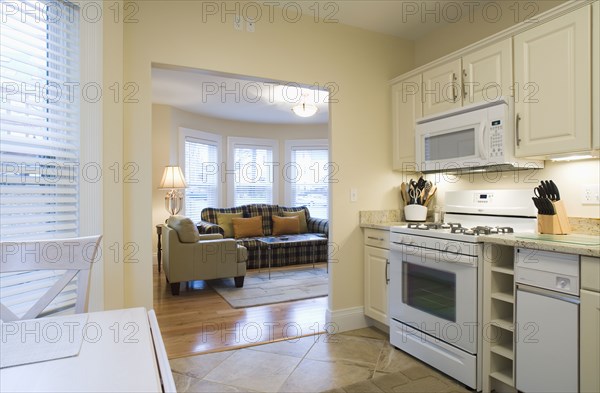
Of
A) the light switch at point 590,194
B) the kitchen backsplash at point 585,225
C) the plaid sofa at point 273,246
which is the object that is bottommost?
the plaid sofa at point 273,246

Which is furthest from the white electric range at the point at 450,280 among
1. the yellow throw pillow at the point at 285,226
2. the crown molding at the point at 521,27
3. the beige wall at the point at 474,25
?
the yellow throw pillow at the point at 285,226

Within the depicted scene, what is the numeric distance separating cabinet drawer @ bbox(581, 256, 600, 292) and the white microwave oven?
2.54 ft

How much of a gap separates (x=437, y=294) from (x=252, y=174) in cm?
514

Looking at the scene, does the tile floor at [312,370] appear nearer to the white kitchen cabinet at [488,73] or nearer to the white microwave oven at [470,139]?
the white microwave oven at [470,139]

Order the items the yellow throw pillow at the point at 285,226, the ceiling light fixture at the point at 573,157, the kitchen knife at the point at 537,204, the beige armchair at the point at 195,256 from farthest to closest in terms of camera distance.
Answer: the yellow throw pillow at the point at 285,226
the beige armchair at the point at 195,256
the kitchen knife at the point at 537,204
the ceiling light fixture at the point at 573,157

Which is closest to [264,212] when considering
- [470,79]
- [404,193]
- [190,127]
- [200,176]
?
[200,176]

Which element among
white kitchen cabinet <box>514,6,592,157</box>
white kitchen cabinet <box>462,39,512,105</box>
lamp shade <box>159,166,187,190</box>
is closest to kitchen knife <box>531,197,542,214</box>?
white kitchen cabinet <box>514,6,592,157</box>

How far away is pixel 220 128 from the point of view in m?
6.77

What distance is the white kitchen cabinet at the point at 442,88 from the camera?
2.62 metres

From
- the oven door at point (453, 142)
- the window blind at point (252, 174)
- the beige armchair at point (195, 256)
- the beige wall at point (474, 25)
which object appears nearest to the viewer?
the oven door at point (453, 142)

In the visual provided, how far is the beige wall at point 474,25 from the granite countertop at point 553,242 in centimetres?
144

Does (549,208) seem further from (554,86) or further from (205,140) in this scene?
(205,140)

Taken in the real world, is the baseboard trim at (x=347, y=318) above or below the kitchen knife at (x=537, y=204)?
below

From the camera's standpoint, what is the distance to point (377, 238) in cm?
299
